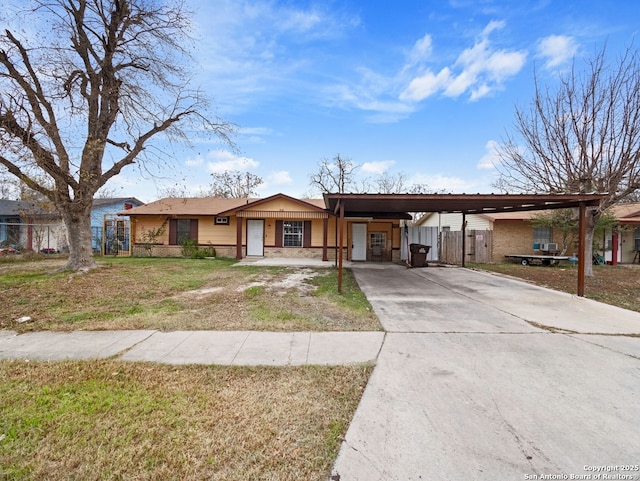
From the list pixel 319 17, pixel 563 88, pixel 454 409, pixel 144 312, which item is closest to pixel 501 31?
pixel 563 88

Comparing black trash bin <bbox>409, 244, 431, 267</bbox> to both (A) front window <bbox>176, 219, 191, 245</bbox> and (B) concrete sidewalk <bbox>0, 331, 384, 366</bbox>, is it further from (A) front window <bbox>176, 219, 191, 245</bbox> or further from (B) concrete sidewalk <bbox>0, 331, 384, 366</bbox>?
(A) front window <bbox>176, 219, 191, 245</bbox>

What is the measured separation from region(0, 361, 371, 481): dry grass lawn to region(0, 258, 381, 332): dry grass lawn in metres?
1.68

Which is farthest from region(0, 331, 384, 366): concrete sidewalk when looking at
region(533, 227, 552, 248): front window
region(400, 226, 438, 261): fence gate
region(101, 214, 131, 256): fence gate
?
region(533, 227, 552, 248): front window

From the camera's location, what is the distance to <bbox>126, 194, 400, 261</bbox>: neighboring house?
54.0 ft

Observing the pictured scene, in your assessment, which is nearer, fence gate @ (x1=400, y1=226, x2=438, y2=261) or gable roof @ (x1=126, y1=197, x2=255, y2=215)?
fence gate @ (x1=400, y1=226, x2=438, y2=261)

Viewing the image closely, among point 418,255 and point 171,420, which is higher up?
point 418,255

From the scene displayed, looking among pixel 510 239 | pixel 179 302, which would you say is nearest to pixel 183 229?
pixel 179 302

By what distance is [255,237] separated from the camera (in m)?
17.4

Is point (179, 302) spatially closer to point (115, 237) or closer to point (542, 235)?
point (115, 237)

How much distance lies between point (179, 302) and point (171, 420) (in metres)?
4.69

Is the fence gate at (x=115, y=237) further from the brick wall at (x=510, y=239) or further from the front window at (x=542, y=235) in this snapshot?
the front window at (x=542, y=235)

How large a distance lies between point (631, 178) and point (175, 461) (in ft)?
46.9

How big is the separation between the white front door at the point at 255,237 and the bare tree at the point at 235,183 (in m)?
17.8

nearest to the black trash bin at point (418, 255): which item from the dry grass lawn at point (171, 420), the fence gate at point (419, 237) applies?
the fence gate at point (419, 237)
